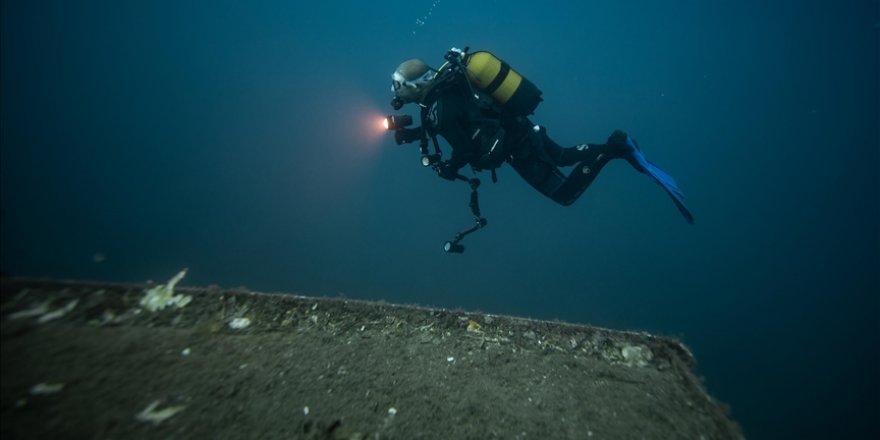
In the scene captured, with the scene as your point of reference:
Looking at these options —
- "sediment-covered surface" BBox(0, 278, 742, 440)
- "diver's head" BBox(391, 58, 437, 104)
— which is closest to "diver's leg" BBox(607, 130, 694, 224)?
"diver's head" BBox(391, 58, 437, 104)

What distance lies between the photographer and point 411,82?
5207mm

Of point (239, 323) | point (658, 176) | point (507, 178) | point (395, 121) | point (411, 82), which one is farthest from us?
point (507, 178)

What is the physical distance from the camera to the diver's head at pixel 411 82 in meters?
5.20

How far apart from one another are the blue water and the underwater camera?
15330 mm

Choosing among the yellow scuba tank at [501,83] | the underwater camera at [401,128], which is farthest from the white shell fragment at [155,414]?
the yellow scuba tank at [501,83]

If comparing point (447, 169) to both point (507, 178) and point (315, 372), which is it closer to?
point (315, 372)

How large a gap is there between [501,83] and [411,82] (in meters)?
1.43

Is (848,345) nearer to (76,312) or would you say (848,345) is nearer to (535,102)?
(535,102)

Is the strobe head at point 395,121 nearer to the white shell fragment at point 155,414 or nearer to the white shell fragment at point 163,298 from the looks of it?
the white shell fragment at point 163,298

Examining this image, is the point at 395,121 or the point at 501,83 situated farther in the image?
the point at 501,83

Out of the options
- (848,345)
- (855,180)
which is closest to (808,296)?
(848,345)

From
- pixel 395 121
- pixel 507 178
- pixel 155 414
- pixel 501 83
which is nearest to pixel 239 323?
pixel 155 414

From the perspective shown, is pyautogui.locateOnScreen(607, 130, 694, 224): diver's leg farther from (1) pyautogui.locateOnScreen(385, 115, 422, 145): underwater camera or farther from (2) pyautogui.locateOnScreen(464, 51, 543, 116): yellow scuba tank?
(1) pyautogui.locateOnScreen(385, 115, 422, 145): underwater camera

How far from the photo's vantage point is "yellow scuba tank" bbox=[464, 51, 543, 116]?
16.9ft
